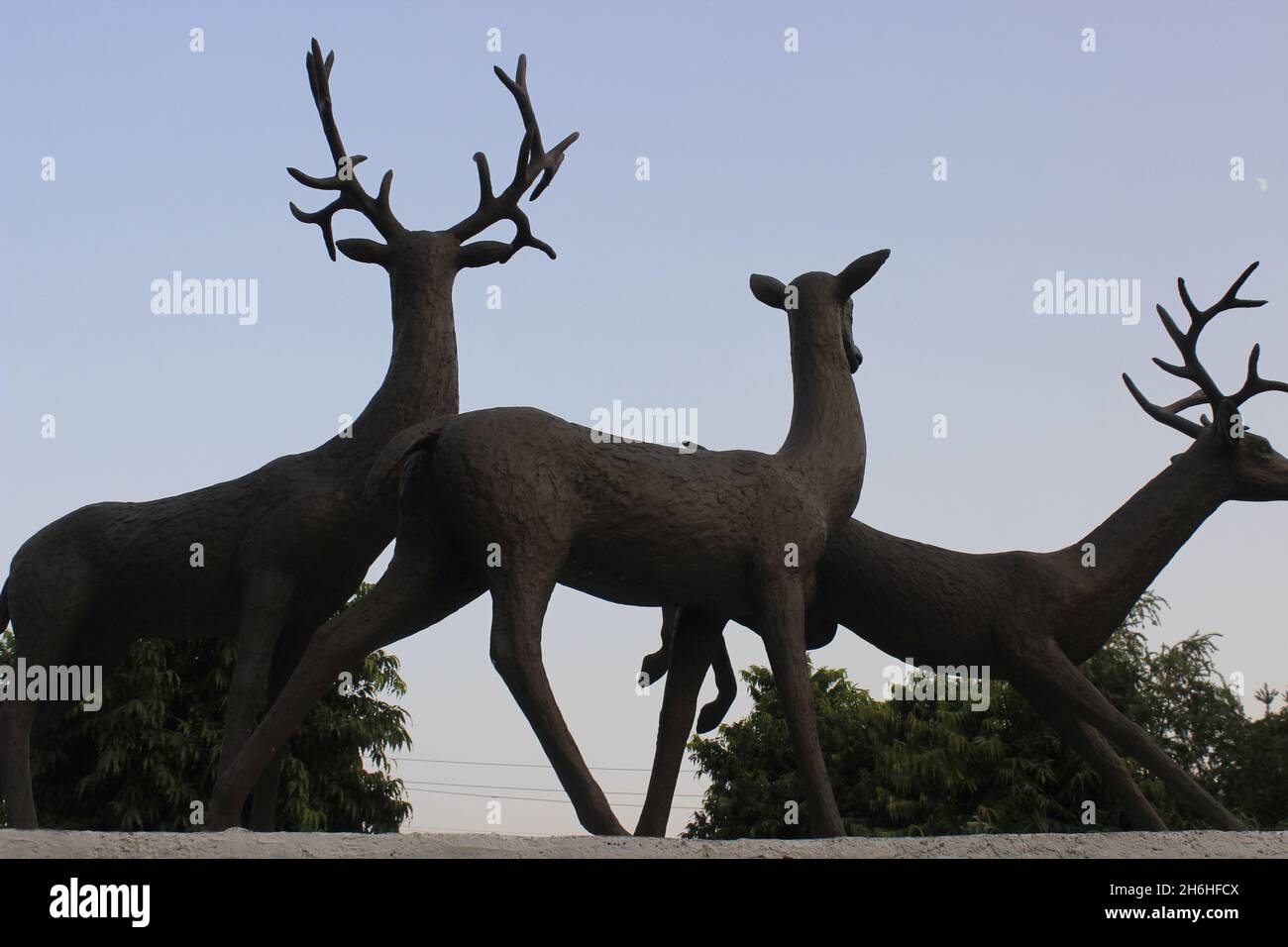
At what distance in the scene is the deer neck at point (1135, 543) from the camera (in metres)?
8.16

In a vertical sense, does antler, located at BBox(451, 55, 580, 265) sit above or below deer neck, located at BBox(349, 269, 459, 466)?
above

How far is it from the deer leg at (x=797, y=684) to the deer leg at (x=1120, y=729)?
58.2 inches

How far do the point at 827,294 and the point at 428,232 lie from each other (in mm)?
2214

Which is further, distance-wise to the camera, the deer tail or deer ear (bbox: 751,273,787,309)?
deer ear (bbox: 751,273,787,309)

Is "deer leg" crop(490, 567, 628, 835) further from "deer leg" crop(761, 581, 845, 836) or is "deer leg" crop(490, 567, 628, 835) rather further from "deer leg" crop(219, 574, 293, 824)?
"deer leg" crop(219, 574, 293, 824)

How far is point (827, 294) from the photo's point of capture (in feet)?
27.0

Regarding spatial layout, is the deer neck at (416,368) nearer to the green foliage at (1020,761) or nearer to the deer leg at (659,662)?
the deer leg at (659,662)

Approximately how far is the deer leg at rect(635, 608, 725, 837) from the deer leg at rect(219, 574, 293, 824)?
6.64 ft

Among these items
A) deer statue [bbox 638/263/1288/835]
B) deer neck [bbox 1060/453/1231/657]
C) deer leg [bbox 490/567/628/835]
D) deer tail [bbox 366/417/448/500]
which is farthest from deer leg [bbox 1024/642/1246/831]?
deer tail [bbox 366/417/448/500]

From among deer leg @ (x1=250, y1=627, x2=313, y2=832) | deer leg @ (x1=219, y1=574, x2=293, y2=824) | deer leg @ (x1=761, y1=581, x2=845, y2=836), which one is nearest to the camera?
deer leg @ (x1=761, y1=581, x2=845, y2=836)

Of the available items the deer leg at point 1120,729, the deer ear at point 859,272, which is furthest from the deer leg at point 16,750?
the deer leg at point 1120,729

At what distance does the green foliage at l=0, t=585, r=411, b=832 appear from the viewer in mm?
16078
